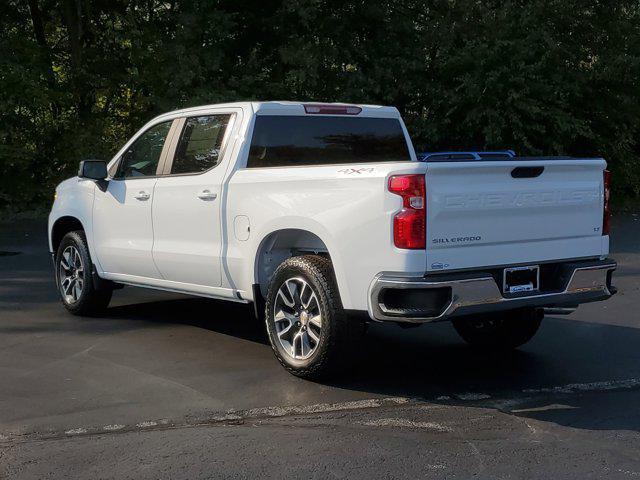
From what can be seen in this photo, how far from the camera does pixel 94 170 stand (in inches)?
325

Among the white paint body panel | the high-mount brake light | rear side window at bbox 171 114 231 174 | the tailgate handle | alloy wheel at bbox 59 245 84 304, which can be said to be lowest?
alloy wheel at bbox 59 245 84 304

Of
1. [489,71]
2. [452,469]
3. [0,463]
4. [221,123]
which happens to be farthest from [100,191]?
[489,71]

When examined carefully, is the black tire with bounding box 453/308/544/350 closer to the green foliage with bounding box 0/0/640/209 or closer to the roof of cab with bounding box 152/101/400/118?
the roof of cab with bounding box 152/101/400/118

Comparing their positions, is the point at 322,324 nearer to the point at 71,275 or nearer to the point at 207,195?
the point at 207,195

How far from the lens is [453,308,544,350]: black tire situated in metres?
7.15

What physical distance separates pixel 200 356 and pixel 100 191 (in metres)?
2.16

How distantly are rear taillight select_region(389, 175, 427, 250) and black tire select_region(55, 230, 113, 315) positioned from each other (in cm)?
399

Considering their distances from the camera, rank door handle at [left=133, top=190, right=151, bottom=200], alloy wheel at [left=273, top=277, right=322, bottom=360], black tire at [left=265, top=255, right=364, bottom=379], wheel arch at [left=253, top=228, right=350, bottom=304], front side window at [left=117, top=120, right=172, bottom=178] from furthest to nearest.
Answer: front side window at [left=117, top=120, right=172, bottom=178] < door handle at [left=133, top=190, right=151, bottom=200] < wheel arch at [left=253, top=228, right=350, bottom=304] < alloy wheel at [left=273, top=277, right=322, bottom=360] < black tire at [left=265, top=255, right=364, bottom=379]

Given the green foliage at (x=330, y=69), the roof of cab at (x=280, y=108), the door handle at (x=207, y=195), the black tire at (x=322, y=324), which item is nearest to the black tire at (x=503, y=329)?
the black tire at (x=322, y=324)

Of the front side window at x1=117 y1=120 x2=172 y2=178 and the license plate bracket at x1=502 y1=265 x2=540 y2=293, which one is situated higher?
the front side window at x1=117 y1=120 x2=172 y2=178

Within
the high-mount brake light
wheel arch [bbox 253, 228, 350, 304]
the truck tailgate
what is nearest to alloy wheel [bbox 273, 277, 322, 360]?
wheel arch [bbox 253, 228, 350, 304]

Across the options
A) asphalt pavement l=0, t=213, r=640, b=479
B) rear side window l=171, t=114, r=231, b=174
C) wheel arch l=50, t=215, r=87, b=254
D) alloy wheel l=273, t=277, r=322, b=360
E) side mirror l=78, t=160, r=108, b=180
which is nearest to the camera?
asphalt pavement l=0, t=213, r=640, b=479

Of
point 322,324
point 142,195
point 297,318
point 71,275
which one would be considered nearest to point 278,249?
point 297,318

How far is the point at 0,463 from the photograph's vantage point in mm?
4715
